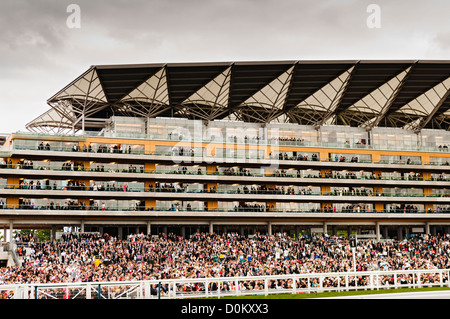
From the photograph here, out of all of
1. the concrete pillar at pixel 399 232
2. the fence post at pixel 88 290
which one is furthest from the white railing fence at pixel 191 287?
the concrete pillar at pixel 399 232

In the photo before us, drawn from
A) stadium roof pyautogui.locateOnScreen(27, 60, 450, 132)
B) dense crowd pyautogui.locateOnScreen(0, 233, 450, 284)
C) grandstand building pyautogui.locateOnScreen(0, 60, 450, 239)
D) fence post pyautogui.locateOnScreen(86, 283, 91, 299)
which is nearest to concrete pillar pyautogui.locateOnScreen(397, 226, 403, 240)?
grandstand building pyautogui.locateOnScreen(0, 60, 450, 239)

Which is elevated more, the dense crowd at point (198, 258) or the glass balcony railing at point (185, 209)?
the glass balcony railing at point (185, 209)

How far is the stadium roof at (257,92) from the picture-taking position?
228 feet

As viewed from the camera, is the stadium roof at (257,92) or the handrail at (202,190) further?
the stadium roof at (257,92)

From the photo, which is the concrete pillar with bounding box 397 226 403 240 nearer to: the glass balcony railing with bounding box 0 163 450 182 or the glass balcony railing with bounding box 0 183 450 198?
the glass balcony railing with bounding box 0 183 450 198

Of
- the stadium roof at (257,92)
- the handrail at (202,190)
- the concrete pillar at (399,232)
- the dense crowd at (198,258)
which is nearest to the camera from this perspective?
the dense crowd at (198,258)

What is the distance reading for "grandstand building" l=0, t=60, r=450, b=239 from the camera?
68125 millimetres

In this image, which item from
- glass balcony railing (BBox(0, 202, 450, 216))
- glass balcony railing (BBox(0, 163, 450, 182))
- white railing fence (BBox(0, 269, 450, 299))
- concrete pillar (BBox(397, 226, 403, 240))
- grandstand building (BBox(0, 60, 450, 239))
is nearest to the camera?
white railing fence (BBox(0, 269, 450, 299))

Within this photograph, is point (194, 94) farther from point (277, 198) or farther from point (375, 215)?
point (375, 215)

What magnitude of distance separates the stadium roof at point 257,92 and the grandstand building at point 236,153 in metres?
0.24

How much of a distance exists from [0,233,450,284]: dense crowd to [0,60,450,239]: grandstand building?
32.4ft

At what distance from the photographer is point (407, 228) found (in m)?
86.4

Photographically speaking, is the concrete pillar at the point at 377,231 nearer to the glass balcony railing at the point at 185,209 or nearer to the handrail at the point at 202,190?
the glass balcony railing at the point at 185,209
